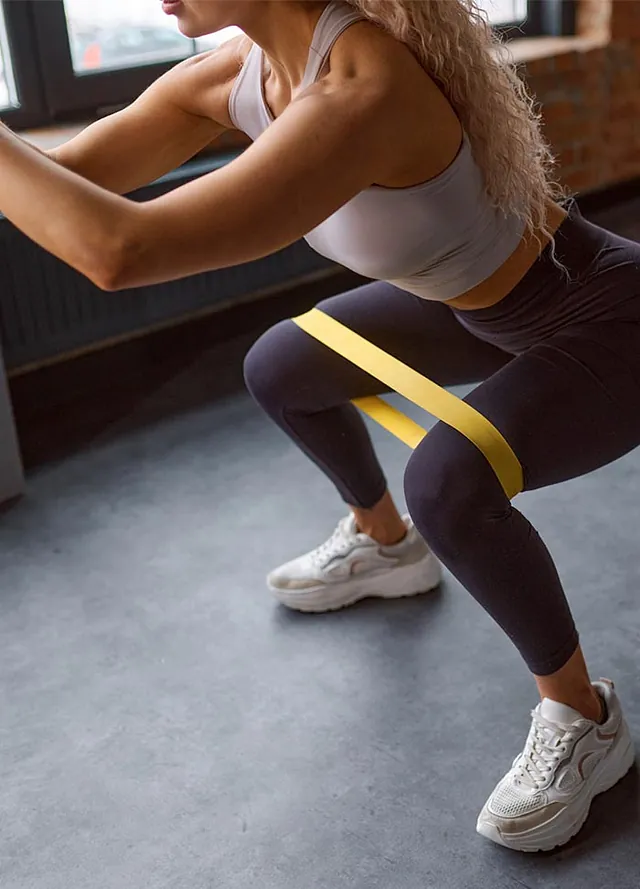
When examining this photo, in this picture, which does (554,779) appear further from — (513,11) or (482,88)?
(513,11)

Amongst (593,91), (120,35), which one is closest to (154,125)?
(120,35)

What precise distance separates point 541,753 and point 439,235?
2.09 ft

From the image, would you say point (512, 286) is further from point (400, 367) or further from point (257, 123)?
point (257, 123)

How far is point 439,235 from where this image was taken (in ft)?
3.83

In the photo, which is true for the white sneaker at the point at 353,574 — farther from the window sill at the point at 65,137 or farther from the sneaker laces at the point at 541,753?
the window sill at the point at 65,137

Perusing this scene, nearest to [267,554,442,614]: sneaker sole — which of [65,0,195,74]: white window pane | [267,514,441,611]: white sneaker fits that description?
[267,514,441,611]: white sneaker

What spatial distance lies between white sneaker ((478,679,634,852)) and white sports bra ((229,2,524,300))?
0.54 meters

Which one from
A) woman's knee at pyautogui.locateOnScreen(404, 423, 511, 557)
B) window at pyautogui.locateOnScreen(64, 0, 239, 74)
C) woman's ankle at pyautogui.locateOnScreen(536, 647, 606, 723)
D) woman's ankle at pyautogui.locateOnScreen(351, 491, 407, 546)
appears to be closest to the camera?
woman's knee at pyautogui.locateOnScreen(404, 423, 511, 557)

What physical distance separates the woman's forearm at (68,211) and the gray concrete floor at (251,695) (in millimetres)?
713

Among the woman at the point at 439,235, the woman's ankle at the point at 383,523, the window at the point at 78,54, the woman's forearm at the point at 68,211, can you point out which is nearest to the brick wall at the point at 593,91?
the window at the point at 78,54

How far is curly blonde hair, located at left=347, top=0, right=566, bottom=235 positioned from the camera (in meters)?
1.06

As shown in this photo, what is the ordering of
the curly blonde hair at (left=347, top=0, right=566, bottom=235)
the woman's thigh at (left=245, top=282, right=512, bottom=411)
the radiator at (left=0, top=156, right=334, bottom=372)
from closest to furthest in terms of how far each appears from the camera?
the curly blonde hair at (left=347, top=0, right=566, bottom=235), the woman's thigh at (left=245, top=282, right=512, bottom=411), the radiator at (left=0, top=156, right=334, bottom=372)

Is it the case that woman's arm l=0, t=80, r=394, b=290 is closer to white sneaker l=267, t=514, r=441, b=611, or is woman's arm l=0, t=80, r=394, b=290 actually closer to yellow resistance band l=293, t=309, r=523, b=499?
yellow resistance band l=293, t=309, r=523, b=499

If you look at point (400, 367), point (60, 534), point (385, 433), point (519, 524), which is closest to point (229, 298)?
point (385, 433)
